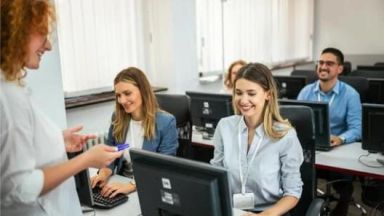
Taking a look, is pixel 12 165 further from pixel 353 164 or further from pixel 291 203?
pixel 353 164

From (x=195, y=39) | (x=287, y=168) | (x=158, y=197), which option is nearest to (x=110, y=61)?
(x=195, y=39)

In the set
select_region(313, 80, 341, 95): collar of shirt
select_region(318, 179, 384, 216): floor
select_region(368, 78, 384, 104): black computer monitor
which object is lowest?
select_region(318, 179, 384, 216): floor

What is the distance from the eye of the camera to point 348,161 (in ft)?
7.60

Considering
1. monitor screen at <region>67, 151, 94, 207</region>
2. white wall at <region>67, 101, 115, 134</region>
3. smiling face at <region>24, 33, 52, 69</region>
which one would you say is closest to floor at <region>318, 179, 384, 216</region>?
monitor screen at <region>67, 151, 94, 207</region>

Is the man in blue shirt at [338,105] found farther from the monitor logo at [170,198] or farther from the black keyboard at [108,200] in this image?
the monitor logo at [170,198]

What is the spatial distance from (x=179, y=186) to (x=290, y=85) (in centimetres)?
273

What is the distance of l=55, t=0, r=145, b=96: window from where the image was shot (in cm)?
335

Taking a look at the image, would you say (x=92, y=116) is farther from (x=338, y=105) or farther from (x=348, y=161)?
(x=348, y=161)

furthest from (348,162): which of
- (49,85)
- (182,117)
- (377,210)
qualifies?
(49,85)

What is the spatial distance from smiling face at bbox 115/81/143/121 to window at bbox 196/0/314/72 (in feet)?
7.80

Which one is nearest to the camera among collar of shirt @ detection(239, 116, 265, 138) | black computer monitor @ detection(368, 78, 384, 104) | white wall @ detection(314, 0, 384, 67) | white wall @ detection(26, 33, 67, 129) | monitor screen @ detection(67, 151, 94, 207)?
monitor screen @ detection(67, 151, 94, 207)

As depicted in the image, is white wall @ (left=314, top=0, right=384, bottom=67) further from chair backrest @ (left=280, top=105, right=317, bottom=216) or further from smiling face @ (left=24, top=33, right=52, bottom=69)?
smiling face @ (left=24, top=33, right=52, bottom=69)

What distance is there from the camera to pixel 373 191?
2.40 meters

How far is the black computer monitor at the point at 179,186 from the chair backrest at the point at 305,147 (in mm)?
933
